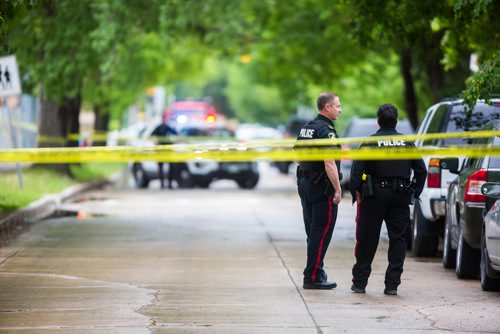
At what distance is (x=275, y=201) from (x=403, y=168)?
1549 cm

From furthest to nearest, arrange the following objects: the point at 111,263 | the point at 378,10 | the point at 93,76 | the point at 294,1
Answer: the point at 294,1 → the point at 93,76 → the point at 378,10 → the point at 111,263

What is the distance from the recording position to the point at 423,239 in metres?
15.5

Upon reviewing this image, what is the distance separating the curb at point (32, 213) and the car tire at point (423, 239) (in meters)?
5.17

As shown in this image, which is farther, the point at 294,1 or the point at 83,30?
the point at 294,1

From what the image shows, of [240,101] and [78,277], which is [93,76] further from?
[240,101]

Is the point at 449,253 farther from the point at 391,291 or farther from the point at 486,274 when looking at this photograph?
the point at 391,291

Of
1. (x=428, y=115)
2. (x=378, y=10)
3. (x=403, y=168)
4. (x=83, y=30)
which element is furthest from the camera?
(x=83, y=30)

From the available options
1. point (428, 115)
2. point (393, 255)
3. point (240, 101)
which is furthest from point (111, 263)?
point (240, 101)

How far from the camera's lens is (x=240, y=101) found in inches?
4535

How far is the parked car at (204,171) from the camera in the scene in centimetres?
3300

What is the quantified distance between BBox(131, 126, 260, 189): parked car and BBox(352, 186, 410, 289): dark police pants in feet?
69.1

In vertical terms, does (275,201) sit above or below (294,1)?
below

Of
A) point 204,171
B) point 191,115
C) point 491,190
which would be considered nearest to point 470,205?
point 491,190

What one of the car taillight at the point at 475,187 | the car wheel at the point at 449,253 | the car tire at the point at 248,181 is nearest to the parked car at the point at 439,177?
the car wheel at the point at 449,253
